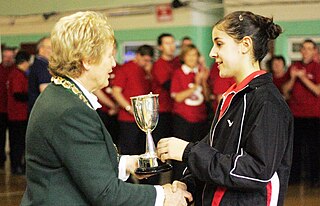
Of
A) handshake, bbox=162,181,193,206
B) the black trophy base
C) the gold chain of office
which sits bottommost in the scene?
handshake, bbox=162,181,193,206

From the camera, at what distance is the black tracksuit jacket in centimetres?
207

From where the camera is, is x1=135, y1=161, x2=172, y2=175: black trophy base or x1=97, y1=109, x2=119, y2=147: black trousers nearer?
x1=135, y1=161, x2=172, y2=175: black trophy base

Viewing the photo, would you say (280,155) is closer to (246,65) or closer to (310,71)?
(246,65)

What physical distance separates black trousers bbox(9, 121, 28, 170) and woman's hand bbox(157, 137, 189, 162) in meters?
6.02

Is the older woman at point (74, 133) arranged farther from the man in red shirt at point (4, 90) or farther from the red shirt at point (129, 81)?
the man in red shirt at point (4, 90)

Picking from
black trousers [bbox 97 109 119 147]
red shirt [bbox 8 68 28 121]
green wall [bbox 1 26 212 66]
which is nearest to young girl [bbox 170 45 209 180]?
black trousers [bbox 97 109 119 147]

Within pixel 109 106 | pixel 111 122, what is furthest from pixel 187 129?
pixel 111 122

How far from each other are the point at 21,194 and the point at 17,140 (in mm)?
1558

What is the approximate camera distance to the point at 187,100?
247 inches

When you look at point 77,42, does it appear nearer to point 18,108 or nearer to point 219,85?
point 219,85

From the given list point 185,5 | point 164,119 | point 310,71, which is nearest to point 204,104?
point 164,119

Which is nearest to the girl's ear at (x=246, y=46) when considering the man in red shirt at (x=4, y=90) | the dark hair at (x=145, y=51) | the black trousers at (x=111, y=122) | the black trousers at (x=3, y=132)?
the dark hair at (x=145, y=51)

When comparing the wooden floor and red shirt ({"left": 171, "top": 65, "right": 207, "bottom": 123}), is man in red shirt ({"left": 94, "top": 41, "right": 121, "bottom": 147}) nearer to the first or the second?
red shirt ({"left": 171, "top": 65, "right": 207, "bottom": 123})

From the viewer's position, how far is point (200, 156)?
83.6 inches
